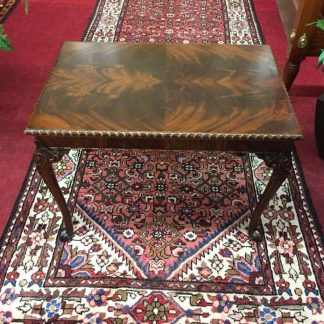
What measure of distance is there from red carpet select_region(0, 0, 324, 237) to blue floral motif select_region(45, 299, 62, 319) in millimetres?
473

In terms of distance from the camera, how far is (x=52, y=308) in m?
1.47

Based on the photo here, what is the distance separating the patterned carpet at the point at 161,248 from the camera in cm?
147

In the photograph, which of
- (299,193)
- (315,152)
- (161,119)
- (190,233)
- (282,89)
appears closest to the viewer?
(161,119)

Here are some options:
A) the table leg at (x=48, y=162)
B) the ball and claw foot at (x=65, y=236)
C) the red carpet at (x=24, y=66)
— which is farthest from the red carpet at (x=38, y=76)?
the table leg at (x=48, y=162)

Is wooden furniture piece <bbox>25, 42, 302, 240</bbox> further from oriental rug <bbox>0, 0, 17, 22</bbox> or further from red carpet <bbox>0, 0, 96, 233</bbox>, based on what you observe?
oriental rug <bbox>0, 0, 17, 22</bbox>

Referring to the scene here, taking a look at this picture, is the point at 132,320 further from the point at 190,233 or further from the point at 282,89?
the point at 282,89

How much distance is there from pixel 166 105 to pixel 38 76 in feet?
5.15

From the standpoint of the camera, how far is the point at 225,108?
1.34 meters

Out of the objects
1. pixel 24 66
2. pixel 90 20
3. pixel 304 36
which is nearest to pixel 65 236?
pixel 24 66

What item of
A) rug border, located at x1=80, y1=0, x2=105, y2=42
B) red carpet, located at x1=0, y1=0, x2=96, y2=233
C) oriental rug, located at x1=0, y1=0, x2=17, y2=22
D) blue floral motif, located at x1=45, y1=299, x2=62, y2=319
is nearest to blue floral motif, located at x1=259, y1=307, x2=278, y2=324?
blue floral motif, located at x1=45, y1=299, x2=62, y2=319

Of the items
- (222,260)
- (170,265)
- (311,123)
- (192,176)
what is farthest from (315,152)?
(170,265)

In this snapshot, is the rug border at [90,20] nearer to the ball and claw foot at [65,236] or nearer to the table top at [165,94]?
the table top at [165,94]

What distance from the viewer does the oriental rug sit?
10.4 ft

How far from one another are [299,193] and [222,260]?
0.59m
